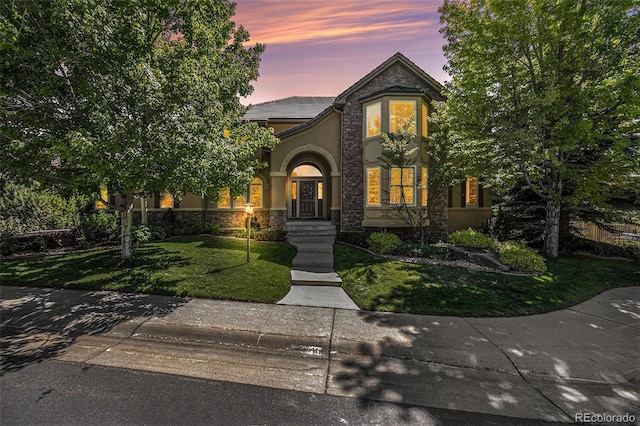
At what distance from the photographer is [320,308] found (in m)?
5.73

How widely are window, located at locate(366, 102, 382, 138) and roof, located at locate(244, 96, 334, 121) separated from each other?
4.77 metres

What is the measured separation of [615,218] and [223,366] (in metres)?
15.1

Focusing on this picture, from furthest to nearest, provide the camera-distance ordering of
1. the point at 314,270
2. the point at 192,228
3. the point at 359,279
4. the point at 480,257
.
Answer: the point at 192,228, the point at 480,257, the point at 314,270, the point at 359,279

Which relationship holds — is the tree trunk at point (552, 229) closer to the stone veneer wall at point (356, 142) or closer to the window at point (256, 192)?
the stone veneer wall at point (356, 142)

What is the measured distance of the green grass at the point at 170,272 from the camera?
6.47 m

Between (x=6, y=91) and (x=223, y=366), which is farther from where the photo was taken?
(x=6, y=91)

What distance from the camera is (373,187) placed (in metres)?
13.1

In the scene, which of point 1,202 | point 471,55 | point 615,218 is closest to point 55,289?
point 1,202

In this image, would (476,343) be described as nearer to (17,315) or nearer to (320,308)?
(320,308)

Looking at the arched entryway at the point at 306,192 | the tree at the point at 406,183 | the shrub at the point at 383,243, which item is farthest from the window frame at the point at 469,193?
the arched entryway at the point at 306,192

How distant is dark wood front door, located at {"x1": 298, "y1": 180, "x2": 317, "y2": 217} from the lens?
17328 millimetres

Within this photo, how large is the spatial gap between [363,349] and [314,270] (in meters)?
4.38

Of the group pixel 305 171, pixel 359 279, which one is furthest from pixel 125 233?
pixel 305 171

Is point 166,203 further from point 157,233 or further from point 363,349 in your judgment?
point 363,349
